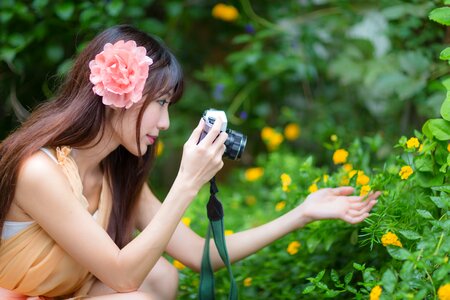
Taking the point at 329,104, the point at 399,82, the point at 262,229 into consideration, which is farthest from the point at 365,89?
the point at 262,229

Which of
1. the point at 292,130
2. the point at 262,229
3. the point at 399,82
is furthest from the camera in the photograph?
the point at 292,130

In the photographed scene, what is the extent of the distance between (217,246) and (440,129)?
64 cm

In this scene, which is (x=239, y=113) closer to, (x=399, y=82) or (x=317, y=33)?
(x=317, y=33)

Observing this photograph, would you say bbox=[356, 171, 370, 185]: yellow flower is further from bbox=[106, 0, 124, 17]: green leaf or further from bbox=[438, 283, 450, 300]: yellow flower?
bbox=[106, 0, 124, 17]: green leaf

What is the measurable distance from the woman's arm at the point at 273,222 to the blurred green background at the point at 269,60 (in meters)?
0.78

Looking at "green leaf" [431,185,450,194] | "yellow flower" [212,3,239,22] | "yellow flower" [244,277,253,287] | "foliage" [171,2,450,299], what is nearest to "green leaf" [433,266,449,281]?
"foliage" [171,2,450,299]

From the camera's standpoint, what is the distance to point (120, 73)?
1.62 m

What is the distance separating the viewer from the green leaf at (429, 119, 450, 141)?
1681 millimetres

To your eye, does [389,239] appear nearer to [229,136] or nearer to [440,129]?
[440,129]

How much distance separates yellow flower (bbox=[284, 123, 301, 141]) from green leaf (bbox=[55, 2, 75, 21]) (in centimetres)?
110

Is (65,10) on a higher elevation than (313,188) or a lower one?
higher

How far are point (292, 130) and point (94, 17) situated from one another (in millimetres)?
1029

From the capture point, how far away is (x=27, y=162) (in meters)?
1.64

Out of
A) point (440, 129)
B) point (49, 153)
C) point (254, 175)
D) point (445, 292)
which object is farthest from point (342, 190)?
point (254, 175)
